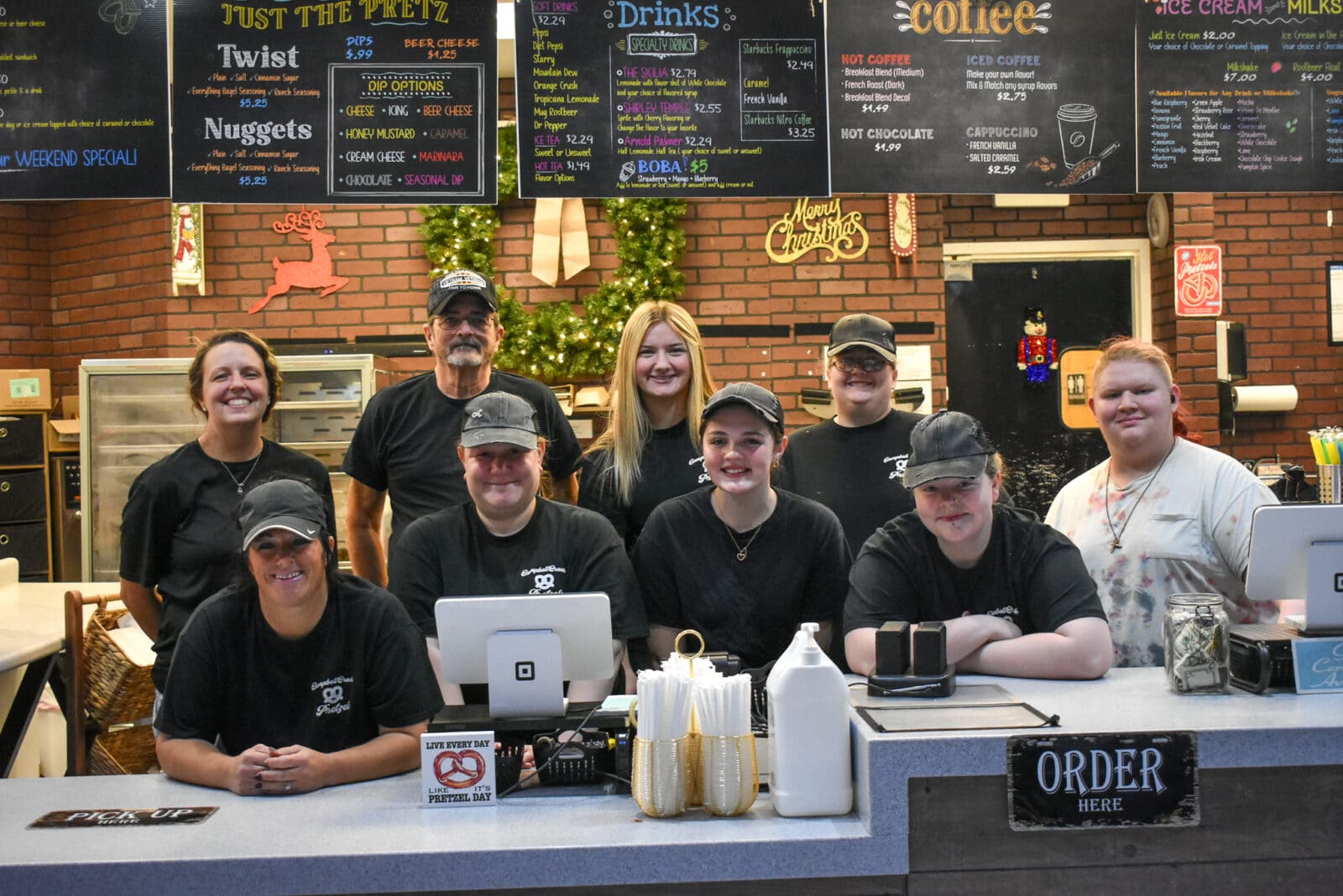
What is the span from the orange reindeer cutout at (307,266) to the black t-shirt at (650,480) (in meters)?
3.62

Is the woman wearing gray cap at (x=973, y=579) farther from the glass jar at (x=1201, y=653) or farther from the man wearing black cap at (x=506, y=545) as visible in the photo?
the man wearing black cap at (x=506, y=545)

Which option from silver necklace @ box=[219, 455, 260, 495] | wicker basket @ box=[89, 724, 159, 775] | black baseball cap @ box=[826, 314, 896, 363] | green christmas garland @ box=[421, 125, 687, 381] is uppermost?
green christmas garland @ box=[421, 125, 687, 381]

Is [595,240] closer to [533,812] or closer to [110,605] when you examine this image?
[110,605]

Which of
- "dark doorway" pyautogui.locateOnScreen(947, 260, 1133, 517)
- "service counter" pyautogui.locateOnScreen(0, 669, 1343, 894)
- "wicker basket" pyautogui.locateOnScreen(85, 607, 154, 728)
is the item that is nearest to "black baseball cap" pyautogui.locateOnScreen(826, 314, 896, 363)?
"service counter" pyautogui.locateOnScreen(0, 669, 1343, 894)

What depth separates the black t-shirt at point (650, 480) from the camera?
3145 millimetres

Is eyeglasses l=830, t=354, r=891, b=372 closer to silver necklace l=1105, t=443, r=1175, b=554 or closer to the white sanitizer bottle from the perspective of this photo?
silver necklace l=1105, t=443, r=1175, b=554

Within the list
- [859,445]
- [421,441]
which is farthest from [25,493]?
[859,445]

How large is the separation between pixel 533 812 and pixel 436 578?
32.4 inches

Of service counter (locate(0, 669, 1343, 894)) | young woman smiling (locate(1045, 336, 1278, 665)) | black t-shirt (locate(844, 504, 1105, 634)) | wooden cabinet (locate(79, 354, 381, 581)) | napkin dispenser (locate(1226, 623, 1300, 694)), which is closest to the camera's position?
service counter (locate(0, 669, 1343, 894))

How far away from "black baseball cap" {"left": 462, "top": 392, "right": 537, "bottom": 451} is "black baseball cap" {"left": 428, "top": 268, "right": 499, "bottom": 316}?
72 cm

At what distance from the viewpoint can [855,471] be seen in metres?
3.20

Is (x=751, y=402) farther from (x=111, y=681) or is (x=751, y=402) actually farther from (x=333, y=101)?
(x=111, y=681)

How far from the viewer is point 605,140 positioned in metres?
3.78

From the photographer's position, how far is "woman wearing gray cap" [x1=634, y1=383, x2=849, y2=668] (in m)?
2.67
